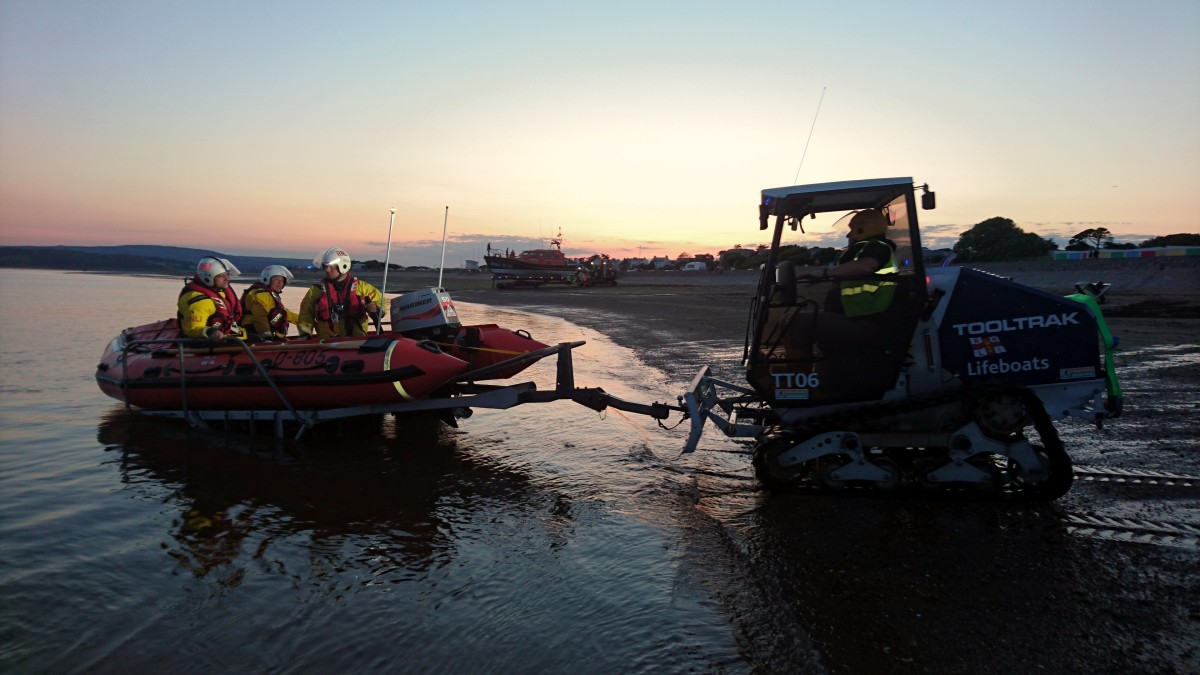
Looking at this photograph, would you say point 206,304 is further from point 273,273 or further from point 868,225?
point 868,225

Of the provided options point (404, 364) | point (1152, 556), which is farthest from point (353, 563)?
point (1152, 556)

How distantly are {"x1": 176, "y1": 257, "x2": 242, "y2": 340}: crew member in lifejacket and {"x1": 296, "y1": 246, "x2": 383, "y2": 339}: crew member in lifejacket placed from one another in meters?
0.89

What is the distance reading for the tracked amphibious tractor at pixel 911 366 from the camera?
4.98m

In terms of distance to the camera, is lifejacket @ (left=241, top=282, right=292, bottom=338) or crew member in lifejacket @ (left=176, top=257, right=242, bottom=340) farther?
lifejacket @ (left=241, top=282, right=292, bottom=338)

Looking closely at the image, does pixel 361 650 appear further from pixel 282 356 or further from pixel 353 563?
pixel 282 356

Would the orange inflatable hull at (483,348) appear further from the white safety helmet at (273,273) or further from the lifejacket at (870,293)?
the lifejacket at (870,293)

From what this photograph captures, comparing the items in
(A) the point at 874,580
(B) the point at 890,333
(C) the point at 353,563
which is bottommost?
(C) the point at 353,563

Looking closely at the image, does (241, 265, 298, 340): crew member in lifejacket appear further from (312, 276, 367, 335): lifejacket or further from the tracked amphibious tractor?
the tracked amphibious tractor

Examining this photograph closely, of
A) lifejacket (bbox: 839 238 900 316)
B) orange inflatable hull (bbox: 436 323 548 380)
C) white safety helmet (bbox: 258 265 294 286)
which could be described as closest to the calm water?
orange inflatable hull (bbox: 436 323 548 380)

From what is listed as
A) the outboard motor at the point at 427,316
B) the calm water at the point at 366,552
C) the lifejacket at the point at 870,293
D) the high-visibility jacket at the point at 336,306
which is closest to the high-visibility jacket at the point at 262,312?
the high-visibility jacket at the point at 336,306

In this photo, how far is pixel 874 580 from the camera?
12.9 feet

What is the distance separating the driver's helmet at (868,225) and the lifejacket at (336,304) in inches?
247

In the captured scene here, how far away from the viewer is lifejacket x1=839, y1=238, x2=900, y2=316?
5.12 m

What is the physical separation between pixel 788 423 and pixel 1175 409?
561 cm
